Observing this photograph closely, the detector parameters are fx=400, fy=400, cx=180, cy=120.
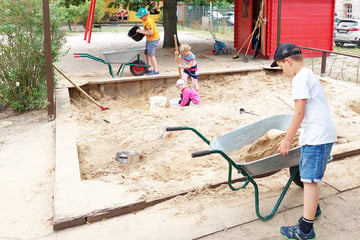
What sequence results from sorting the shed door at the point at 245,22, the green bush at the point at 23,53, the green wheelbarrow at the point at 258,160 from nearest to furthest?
the green wheelbarrow at the point at 258,160, the green bush at the point at 23,53, the shed door at the point at 245,22

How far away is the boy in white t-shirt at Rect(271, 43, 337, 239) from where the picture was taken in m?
2.91

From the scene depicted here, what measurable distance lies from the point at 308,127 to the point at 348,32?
16483 millimetres

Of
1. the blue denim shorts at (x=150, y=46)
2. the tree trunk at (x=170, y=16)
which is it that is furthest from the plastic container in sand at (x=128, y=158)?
the tree trunk at (x=170, y=16)

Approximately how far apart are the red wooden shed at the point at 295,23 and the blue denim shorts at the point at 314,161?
10101 millimetres

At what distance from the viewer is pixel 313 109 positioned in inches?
116

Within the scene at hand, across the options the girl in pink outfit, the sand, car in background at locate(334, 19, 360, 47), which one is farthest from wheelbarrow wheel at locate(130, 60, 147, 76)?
car in background at locate(334, 19, 360, 47)

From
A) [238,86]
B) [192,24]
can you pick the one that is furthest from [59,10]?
[192,24]

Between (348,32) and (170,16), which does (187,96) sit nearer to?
(170,16)

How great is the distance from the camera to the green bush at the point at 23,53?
661 cm

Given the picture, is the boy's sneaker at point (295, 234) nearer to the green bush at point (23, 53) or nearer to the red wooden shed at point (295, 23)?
the green bush at point (23, 53)

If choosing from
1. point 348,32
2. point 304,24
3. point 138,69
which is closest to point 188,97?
point 138,69

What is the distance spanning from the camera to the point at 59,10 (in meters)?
7.37

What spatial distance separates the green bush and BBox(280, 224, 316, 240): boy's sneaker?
4791 mm

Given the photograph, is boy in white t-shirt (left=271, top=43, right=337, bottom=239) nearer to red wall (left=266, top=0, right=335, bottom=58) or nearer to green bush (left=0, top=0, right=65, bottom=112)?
green bush (left=0, top=0, right=65, bottom=112)
